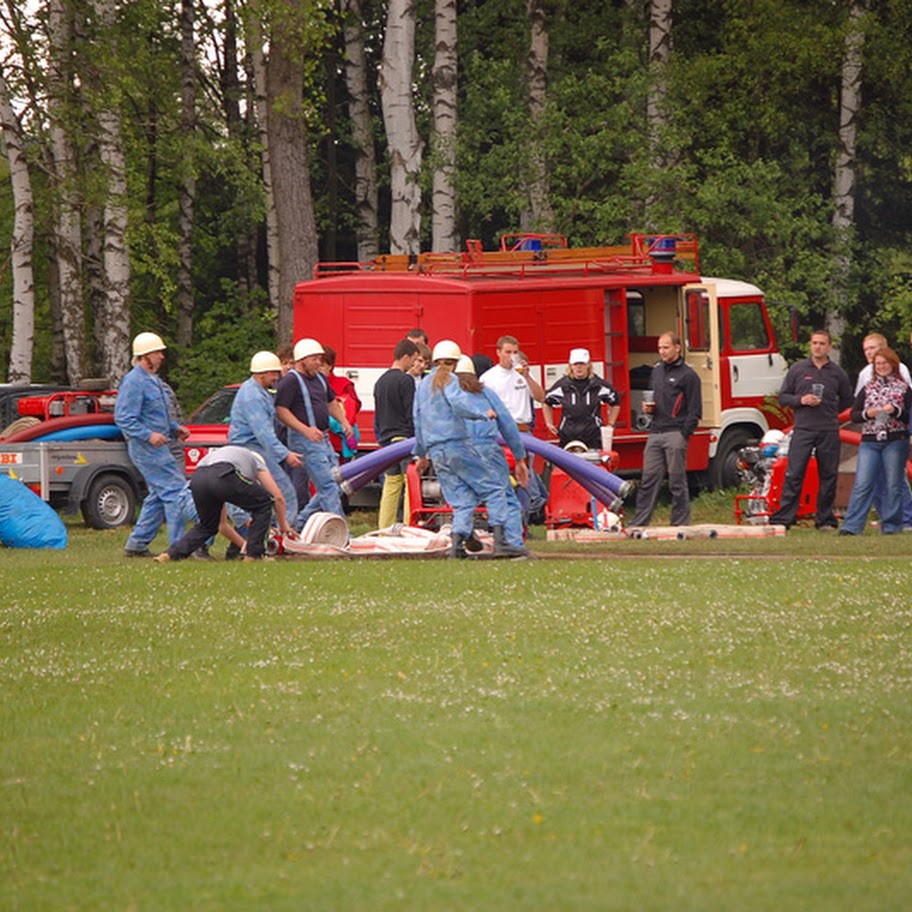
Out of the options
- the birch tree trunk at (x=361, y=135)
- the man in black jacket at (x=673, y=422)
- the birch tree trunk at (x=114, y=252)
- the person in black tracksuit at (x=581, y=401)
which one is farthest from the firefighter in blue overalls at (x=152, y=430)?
the birch tree trunk at (x=361, y=135)

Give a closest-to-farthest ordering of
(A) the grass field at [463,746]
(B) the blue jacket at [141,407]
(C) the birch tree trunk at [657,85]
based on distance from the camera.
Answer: (A) the grass field at [463,746], (B) the blue jacket at [141,407], (C) the birch tree trunk at [657,85]

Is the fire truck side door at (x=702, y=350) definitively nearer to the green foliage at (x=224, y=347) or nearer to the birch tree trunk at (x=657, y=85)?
the birch tree trunk at (x=657, y=85)

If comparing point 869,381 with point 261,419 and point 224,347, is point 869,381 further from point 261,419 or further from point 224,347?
point 224,347

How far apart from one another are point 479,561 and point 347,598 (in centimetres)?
281

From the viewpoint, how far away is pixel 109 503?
2328 cm

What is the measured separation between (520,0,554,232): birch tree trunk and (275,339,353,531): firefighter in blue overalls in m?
15.2

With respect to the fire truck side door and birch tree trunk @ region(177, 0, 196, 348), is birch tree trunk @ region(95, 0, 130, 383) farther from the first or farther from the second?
the fire truck side door

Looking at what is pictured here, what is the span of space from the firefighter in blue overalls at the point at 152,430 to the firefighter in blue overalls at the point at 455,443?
2.21 metres

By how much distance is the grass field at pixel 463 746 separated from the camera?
21.2 feet

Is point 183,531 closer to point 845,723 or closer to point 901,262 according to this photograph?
point 845,723

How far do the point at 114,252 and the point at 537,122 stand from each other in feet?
25.7

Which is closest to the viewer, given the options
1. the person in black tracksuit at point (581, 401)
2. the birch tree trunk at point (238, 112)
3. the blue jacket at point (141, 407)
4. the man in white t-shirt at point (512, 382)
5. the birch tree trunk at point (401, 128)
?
the blue jacket at point (141, 407)

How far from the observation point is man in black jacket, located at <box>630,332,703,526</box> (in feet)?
63.0

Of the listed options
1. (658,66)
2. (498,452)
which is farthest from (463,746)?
(658,66)
